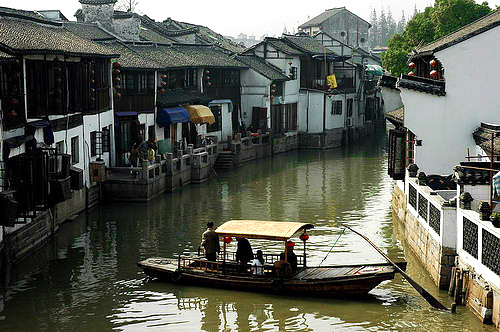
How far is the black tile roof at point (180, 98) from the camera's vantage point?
1865 inches

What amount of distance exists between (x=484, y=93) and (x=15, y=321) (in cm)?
1678

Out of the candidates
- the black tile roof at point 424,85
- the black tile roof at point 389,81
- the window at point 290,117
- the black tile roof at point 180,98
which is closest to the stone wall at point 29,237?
the black tile roof at point 424,85

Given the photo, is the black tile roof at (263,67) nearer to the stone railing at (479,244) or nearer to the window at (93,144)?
the window at (93,144)

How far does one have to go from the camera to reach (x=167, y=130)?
48.7 meters

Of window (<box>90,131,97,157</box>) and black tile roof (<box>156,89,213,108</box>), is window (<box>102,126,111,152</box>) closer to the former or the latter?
window (<box>90,131,97,157</box>)

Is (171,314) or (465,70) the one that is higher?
(465,70)

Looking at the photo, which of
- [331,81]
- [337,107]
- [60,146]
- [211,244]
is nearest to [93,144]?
[60,146]

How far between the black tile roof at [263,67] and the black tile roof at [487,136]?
33.3 m

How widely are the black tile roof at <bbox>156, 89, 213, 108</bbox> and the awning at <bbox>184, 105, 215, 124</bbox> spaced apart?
0.55 meters

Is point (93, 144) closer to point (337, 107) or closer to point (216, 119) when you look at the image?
point (216, 119)

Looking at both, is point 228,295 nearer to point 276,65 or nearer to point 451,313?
point 451,313

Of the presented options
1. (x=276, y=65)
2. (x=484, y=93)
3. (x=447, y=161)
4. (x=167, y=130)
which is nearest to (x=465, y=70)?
(x=484, y=93)

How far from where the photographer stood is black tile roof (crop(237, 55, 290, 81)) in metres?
60.2

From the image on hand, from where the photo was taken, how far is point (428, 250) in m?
24.2
